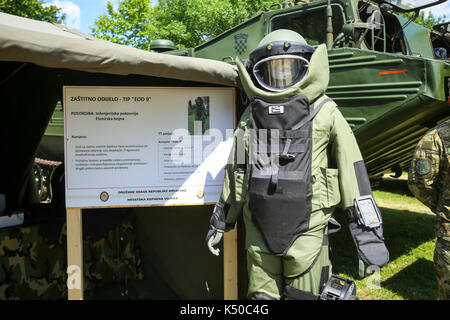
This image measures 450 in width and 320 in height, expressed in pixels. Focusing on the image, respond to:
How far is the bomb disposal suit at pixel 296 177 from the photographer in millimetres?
2160

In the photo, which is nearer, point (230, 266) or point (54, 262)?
point (230, 266)

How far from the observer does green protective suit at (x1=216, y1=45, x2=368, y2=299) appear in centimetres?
219

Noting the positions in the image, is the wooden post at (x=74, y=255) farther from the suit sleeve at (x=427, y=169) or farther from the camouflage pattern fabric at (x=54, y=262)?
the suit sleeve at (x=427, y=169)

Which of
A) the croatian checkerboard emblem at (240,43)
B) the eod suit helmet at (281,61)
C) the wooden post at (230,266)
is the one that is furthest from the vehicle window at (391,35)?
the wooden post at (230,266)

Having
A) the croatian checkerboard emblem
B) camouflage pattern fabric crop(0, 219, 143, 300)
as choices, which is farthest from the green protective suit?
the croatian checkerboard emblem

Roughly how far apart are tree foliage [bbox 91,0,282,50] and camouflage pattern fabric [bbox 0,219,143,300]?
1098 cm

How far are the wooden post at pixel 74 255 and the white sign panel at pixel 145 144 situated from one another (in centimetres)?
9

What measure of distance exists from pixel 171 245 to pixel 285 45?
197cm

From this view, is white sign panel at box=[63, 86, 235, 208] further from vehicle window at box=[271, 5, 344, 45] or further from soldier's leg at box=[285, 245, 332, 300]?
vehicle window at box=[271, 5, 344, 45]

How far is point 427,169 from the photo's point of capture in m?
2.50

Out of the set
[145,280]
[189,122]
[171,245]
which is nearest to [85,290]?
[145,280]

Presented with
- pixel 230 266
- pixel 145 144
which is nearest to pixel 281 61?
pixel 145 144

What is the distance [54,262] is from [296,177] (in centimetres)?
225

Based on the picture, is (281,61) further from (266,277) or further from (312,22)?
(312,22)
